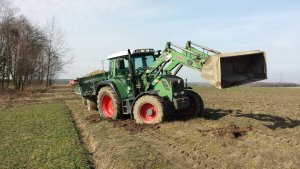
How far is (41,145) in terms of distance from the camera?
10102 mm

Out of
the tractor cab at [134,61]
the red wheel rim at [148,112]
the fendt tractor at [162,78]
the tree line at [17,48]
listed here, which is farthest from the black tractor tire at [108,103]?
the tree line at [17,48]

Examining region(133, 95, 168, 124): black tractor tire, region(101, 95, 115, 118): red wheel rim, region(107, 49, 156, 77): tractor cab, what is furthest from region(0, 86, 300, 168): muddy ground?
region(107, 49, 156, 77): tractor cab

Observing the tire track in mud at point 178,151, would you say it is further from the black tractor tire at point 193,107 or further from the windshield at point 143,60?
the windshield at point 143,60

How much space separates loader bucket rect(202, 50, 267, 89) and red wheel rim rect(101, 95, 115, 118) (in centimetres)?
511

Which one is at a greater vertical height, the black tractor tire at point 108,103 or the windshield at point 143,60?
the windshield at point 143,60

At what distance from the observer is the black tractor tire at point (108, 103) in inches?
540

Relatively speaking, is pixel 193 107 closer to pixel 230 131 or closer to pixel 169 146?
pixel 230 131

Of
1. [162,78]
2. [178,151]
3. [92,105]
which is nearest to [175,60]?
[162,78]

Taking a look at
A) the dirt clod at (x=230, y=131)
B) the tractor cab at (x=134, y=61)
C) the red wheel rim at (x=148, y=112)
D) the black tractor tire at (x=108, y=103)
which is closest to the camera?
the dirt clod at (x=230, y=131)

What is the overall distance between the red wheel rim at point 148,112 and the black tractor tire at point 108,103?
53.4 inches

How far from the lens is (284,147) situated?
27.2ft

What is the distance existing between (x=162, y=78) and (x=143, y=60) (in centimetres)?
181

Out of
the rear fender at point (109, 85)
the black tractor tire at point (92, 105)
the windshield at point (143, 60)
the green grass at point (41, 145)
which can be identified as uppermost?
the windshield at point (143, 60)

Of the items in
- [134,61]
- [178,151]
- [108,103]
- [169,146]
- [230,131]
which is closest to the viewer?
[178,151]
